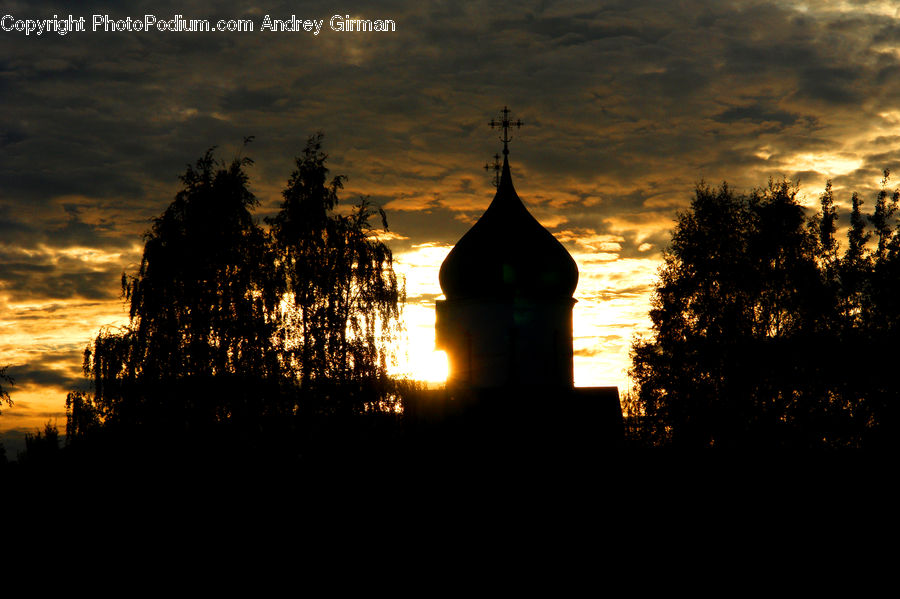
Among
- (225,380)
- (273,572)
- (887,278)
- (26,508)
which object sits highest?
(887,278)

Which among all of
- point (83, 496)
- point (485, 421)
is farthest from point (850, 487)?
point (83, 496)

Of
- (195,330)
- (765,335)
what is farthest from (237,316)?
(765,335)

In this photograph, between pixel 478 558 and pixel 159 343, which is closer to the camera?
pixel 478 558

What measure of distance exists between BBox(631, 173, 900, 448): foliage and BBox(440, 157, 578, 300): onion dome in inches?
255

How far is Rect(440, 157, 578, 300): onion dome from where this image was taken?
3709 cm

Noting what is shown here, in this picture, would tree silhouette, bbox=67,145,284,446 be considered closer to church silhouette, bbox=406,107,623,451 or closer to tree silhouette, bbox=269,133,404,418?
tree silhouette, bbox=269,133,404,418

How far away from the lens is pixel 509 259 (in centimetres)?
3703

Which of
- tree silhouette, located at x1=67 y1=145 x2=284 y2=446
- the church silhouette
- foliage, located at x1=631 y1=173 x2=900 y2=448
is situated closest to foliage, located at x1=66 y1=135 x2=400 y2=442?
tree silhouette, located at x1=67 y1=145 x2=284 y2=446

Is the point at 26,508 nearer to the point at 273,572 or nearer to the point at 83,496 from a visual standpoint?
the point at 83,496

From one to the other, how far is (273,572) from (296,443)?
510 centimetres

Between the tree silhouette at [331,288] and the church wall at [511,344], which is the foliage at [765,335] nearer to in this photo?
the church wall at [511,344]

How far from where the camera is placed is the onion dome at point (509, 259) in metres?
37.1

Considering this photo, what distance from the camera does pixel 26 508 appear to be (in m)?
15.4

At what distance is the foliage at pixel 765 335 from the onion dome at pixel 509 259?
255 inches
